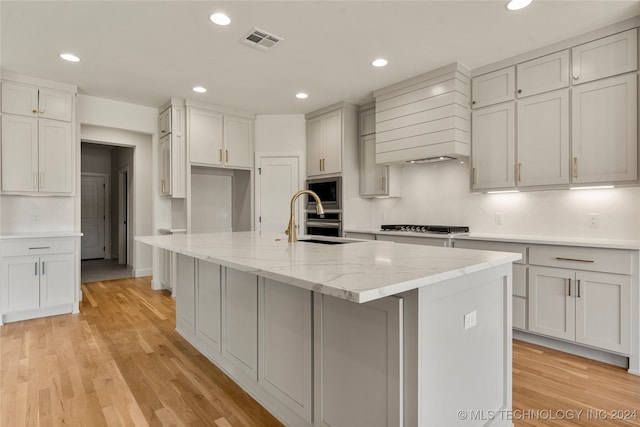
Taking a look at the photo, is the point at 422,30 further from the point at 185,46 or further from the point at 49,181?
the point at 49,181

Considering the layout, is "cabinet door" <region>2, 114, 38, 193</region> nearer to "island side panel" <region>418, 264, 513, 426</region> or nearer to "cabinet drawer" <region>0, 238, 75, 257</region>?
"cabinet drawer" <region>0, 238, 75, 257</region>

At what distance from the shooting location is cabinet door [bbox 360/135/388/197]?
4.40 metres

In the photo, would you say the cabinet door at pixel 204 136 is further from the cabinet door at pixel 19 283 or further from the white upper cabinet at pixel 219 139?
the cabinet door at pixel 19 283

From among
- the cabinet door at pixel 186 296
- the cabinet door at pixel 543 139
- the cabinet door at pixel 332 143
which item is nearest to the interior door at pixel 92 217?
the cabinet door at pixel 332 143

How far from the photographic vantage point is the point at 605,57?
8.74 feet

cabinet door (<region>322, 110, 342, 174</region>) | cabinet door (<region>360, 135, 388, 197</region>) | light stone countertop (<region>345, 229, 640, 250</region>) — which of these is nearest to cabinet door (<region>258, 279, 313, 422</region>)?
light stone countertop (<region>345, 229, 640, 250</region>)

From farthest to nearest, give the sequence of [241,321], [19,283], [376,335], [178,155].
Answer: [178,155] < [19,283] < [241,321] < [376,335]

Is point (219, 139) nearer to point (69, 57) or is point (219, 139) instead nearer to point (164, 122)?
point (164, 122)

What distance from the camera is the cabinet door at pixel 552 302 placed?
2.65 m

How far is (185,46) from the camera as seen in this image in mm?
2961

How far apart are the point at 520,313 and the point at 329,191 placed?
8.63ft

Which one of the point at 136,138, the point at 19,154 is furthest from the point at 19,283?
the point at 136,138

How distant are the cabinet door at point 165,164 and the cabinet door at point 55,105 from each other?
1.06 meters

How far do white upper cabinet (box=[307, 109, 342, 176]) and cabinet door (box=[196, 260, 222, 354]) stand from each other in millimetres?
2518
